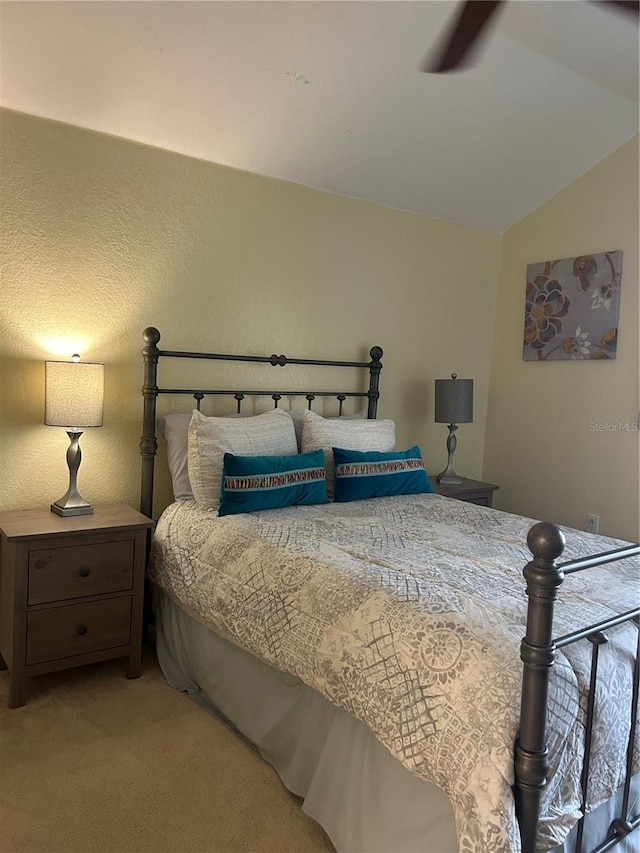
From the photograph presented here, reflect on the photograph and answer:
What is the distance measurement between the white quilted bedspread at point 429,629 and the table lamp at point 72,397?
545 mm

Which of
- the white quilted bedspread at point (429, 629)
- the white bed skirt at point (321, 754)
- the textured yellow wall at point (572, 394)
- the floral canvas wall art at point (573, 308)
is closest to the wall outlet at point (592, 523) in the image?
the textured yellow wall at point (572, 394)

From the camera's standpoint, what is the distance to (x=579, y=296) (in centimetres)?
364

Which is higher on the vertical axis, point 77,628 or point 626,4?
point 626,4

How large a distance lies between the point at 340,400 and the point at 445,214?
1330mm

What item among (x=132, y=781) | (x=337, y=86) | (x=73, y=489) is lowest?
(x=132, y=781)

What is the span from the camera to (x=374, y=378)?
11.8 feet

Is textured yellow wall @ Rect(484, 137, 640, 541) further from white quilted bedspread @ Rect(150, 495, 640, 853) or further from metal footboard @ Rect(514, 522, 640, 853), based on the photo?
metal footboard @ Rect(514, 522, 640, 853)

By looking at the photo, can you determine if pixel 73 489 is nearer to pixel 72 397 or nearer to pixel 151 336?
pixel 72 397

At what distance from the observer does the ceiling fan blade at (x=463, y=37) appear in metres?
2.33

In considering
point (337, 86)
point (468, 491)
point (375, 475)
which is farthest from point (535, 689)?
point (337, 86)

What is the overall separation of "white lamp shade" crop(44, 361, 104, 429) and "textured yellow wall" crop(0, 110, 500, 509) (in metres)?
0.24

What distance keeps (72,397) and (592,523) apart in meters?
2.82

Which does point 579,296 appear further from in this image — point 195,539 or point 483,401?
point 195,539
